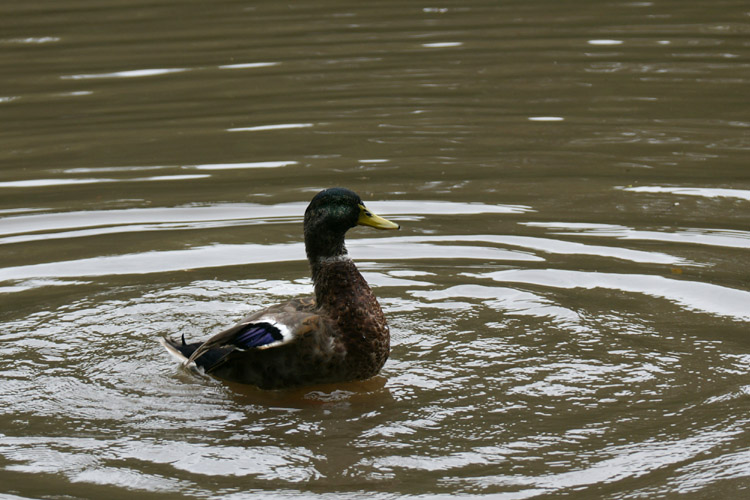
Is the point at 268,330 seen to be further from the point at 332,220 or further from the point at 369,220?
the point at 369,220

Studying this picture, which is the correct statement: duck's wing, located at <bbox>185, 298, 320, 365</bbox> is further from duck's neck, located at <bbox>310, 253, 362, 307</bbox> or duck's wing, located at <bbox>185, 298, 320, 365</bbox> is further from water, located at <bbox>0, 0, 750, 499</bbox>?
water, located at <bbox>0, 0, 750, 499</bbox>

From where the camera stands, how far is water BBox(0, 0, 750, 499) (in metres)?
6.05

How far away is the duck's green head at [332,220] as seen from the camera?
6914 mm

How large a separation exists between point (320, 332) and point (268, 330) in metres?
0.28

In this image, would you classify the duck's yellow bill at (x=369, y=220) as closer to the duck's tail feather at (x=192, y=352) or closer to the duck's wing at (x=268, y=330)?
the duck's wing at (x=268, y=330)

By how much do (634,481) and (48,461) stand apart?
2839 millimetres

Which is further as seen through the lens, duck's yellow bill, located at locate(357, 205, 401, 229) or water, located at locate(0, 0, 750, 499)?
duck's yellow bill, located at locate(357, 205, 401, 229)

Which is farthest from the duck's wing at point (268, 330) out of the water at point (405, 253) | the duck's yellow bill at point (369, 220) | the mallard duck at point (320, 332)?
the duck's yellow bill at point (369, 220)

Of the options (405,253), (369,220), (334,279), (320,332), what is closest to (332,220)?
(369,220)

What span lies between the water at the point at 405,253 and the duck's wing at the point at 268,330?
1.11 feet

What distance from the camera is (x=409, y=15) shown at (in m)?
18.8

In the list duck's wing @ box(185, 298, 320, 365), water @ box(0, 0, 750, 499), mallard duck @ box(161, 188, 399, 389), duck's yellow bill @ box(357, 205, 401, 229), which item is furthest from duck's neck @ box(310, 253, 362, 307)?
water @ box(0, 0, 750, 499)

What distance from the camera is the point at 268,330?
6688mm

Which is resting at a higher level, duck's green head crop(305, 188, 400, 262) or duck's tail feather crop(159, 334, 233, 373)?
duck's green head crop(305, 188, 400, 262)
